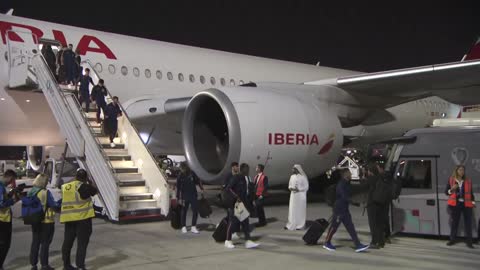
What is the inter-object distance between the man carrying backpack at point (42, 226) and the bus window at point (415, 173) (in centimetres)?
507

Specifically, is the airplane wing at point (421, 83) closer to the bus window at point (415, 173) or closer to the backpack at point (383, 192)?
the bus window at point (415, 173)

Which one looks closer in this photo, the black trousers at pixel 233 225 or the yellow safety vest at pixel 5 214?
the yellow safety vest at pixel 5 214

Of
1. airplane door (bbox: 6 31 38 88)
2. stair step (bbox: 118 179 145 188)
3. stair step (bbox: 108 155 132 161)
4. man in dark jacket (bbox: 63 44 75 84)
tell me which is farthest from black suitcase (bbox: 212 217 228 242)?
airplane door (bbox: 6 31 38 88)

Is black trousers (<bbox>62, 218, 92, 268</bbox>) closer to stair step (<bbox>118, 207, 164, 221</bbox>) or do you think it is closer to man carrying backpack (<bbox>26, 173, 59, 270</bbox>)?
man carrying backpack (<bbox>26, 173, 59, 270</bbox>)

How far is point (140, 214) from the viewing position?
9250 millimetres

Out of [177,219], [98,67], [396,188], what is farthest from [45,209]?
[98,67]

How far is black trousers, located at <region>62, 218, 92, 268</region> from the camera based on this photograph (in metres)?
5.52

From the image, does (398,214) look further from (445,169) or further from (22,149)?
(22,149)

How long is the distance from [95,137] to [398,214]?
5647 millimetres

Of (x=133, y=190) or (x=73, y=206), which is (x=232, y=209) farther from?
(x=133, y=190)

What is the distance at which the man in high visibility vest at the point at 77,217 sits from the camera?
18.1 feet

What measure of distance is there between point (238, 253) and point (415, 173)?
10.3 ft

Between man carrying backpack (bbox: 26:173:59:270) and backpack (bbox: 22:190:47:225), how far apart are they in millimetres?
17

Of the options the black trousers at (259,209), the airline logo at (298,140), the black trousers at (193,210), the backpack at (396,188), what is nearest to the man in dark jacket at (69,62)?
the black trousers at (193,210)
